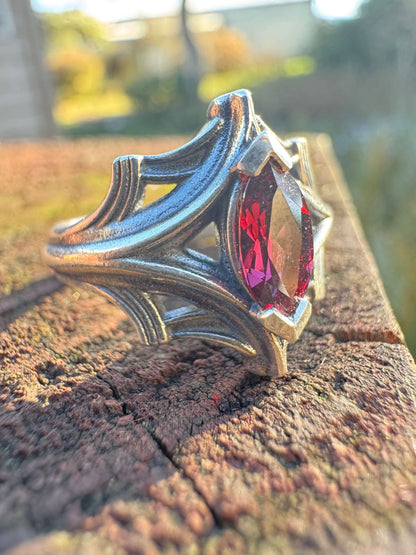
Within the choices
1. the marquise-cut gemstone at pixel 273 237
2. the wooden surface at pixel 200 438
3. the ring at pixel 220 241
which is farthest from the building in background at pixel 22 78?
the marquise-cut gemstone at pixel 273 237

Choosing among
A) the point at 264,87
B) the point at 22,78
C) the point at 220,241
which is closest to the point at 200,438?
the point at 220,241

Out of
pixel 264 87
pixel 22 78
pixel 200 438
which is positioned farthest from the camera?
pixel 264 87

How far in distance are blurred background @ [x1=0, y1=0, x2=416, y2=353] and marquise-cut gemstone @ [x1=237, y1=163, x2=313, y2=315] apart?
2.69 ft

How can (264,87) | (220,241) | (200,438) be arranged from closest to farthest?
(200,438) < (220,241) < (264,87)

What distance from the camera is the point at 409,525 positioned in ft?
1.55

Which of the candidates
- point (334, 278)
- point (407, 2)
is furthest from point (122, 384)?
point (407, 2)

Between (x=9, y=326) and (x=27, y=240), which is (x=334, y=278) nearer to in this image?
(x=9, y=326)

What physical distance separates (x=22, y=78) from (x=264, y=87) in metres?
4.29

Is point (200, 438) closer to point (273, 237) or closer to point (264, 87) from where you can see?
point (273, 237)

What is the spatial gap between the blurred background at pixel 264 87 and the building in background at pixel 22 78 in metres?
0.01

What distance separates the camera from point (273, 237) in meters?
0.72

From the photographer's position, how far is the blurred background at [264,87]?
2809mm

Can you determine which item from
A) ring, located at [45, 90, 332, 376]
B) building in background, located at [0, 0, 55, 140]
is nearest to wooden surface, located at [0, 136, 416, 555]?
ring, located at [45, 90, 332, 376]

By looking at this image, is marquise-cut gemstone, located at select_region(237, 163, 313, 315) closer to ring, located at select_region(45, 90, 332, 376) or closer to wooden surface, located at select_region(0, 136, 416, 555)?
ring, located at select_region(45, 90, 332, 376)
